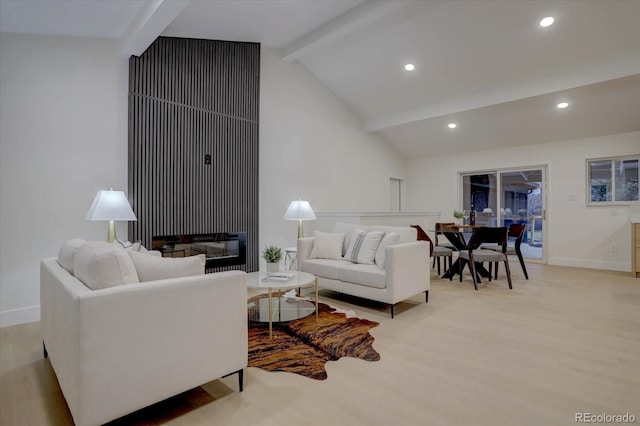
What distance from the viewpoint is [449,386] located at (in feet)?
6.57

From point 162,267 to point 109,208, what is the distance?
1795mm

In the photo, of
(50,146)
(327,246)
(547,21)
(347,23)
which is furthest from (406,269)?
(50,146)

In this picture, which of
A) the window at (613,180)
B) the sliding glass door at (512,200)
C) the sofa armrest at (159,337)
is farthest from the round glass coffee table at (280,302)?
the window at (613,180)

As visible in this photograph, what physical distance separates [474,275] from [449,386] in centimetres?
273

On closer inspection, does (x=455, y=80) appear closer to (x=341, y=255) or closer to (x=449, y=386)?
(x=341, y=255)

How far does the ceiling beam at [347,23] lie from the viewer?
3.93 m

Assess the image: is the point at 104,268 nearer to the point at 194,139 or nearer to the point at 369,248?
the point at 369,248

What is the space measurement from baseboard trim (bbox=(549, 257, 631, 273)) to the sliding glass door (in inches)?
11.2

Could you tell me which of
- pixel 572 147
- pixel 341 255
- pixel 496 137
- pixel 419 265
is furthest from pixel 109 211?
pixel 572 147

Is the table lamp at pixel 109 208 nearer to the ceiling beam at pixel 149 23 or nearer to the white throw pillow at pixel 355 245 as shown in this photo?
the ceiling beam at pixel 149 23

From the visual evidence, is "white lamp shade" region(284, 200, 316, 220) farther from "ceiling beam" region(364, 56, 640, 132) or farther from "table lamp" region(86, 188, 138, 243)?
"ceiling beam" region(364, 56, 640, 132)

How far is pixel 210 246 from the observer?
4676 millimetres

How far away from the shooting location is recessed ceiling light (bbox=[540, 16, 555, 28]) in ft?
12.7

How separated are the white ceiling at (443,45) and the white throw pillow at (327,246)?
2.71m
